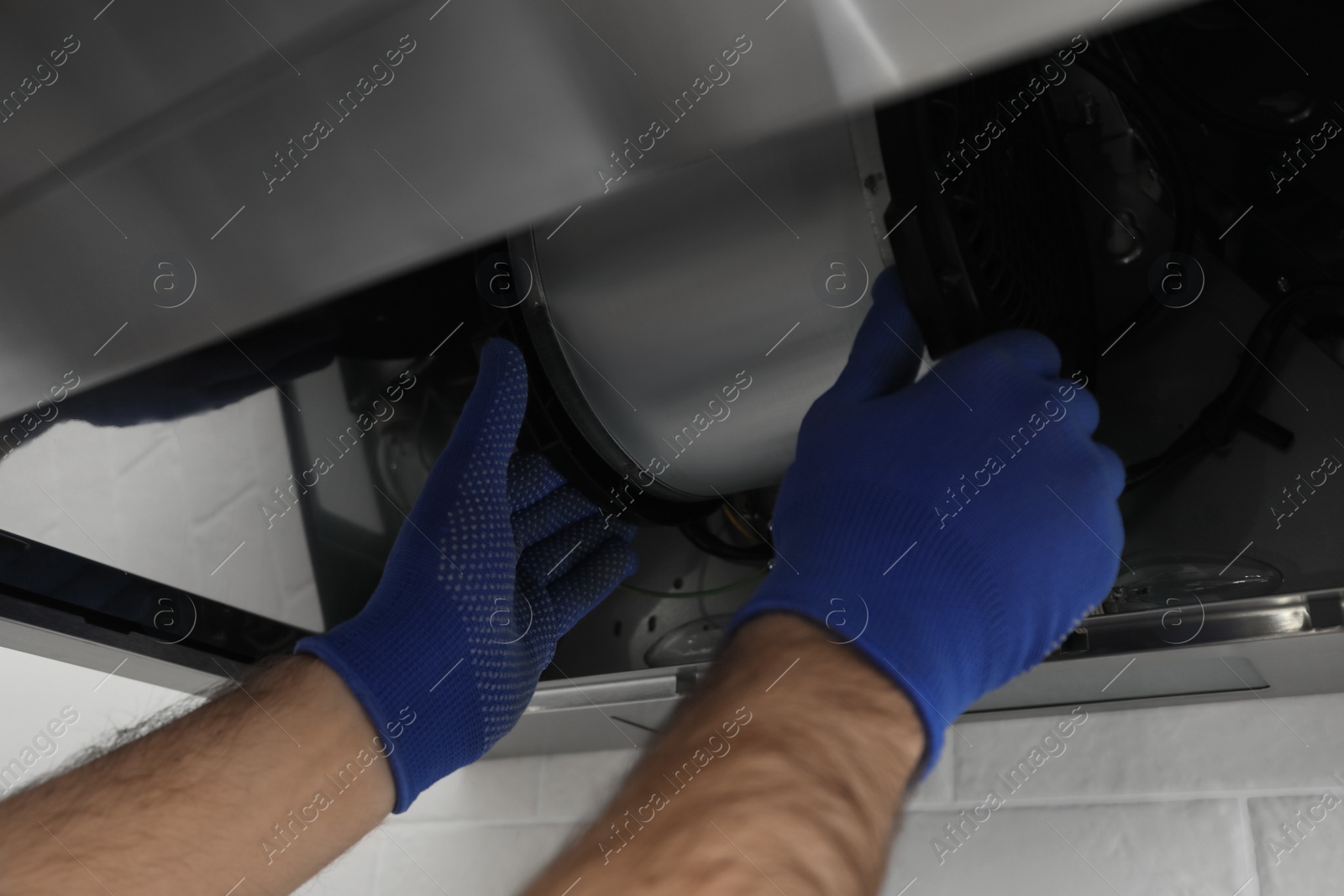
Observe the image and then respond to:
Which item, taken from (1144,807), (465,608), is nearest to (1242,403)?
(1144,807)

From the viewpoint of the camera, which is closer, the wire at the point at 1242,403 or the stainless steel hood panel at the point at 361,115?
the stainless steel hood panel at the point at 361,115

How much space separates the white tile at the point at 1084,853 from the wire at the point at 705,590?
264 millimetres

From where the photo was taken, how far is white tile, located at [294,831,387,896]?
112cm

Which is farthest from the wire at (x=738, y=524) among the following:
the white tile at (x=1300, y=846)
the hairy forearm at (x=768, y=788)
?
the white tile at (x=1300, y=846)

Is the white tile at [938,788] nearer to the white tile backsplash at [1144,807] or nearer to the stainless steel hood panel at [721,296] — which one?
the white tile backsplash at [1144,807]

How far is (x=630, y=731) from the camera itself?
0.91 meters

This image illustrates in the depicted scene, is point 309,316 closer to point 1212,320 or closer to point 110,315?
point 110,315

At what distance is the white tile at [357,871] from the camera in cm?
112

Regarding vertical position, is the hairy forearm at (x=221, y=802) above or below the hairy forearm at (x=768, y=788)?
above

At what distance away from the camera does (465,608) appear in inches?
29.6

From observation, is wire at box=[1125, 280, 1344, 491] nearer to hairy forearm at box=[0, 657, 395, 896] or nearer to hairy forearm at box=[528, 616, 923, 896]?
hairy forearm at box=[528, 616, 923, 896]

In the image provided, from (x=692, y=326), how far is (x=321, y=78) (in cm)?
31

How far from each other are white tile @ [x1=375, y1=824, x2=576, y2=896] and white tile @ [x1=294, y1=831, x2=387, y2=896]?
1 centimetres

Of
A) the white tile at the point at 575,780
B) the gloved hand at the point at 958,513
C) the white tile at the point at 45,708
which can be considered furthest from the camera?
the white tile at the point at 45,708
